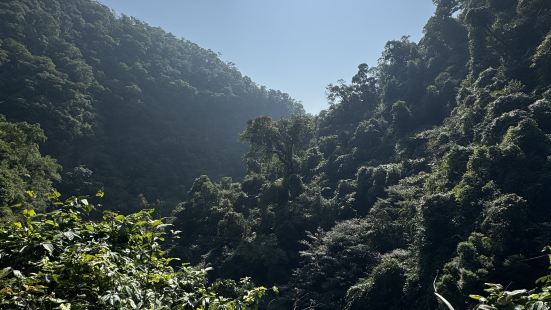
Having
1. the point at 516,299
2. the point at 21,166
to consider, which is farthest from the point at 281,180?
the point at 516,299

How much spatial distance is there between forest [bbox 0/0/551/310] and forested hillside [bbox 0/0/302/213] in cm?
24

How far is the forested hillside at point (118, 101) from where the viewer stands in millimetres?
35938

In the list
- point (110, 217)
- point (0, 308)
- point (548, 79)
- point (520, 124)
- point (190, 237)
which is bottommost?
point (190, 237)

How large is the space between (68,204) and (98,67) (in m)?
55.4

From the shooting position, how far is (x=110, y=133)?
43.3 meters

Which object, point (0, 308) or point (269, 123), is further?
point (269, 123)

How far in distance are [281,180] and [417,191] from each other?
9763mm

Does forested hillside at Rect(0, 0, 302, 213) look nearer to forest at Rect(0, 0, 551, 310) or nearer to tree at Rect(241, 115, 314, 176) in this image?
forest at Rect(0, 0, 551, 310)

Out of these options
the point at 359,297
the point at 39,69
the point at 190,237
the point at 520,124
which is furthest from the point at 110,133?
the point at 520,124

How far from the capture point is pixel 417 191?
20.9m

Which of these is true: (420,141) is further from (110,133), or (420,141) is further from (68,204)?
(110,133)

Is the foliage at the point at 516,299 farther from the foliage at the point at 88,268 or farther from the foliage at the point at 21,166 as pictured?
the foliage at the point at 21,166

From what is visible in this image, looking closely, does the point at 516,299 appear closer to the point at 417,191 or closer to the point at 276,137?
the point at 417,191

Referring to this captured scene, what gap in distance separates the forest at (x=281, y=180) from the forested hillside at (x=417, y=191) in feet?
0.34
